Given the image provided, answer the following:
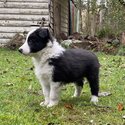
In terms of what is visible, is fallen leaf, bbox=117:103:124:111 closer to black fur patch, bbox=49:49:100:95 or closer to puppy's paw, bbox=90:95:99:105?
puppy's paw, bbox=90:95:99:105

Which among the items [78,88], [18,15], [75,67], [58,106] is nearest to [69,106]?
[58,106]

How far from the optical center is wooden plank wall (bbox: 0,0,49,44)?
18.9 metres

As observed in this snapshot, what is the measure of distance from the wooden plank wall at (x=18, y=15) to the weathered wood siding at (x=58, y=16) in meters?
0.82

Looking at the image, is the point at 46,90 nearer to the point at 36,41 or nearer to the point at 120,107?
the point at 36,41

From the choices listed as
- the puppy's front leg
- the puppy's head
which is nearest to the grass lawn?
the puppy's front leg

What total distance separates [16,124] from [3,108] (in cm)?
95

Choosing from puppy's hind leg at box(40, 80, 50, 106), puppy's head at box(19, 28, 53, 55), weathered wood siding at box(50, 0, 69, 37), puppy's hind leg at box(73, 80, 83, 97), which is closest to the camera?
puppy's head at box(19, 28, 53, 55)

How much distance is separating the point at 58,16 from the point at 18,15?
3828 millimetres

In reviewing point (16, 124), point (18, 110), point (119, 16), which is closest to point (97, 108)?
point (18, 110)

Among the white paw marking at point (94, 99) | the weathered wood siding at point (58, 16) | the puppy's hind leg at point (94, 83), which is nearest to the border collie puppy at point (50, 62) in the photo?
the puppy's hind leg at point (94, 83)

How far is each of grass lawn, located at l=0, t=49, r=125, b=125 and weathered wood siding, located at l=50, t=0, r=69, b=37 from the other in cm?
1099

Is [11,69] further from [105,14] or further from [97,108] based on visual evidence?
[105,14]

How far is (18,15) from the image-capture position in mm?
19109

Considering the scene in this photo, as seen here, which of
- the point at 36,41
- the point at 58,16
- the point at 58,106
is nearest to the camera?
the point at 36,41
